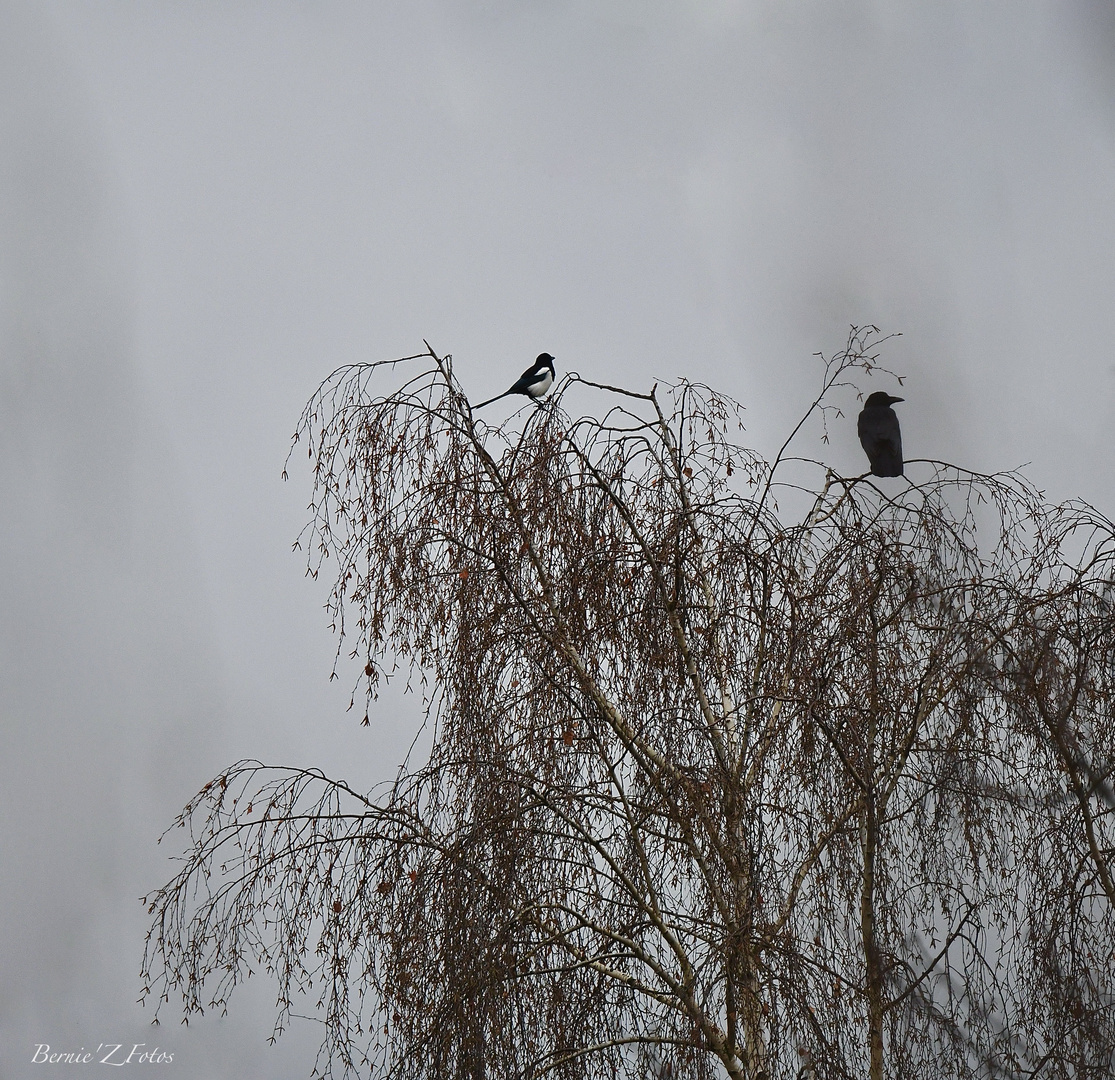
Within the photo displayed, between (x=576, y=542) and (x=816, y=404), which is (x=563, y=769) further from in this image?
(x=816, y=404)

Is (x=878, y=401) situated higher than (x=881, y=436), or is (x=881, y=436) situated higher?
(x=878, y=401)

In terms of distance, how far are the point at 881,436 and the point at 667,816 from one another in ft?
5.70

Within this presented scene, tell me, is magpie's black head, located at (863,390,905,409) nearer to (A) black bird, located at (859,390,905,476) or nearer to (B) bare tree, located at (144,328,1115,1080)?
(A) black bird, located at (859,390,905,476)

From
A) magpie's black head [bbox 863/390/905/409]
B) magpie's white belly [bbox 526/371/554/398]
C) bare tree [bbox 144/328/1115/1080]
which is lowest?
bare tree [bbox 144/328/1115/1080]

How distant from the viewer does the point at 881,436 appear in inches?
148

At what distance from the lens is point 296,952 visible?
2.58m

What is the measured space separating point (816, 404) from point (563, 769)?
1.35 metres

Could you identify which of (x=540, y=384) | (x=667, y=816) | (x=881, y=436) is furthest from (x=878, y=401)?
(x=667, y=816)

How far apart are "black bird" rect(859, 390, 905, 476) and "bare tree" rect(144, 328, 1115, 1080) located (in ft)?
2.46

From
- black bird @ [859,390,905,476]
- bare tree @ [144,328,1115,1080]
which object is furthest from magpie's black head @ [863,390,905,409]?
bare tree @ [144,328,1115,1080]

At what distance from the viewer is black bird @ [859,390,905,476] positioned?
12.1 feet

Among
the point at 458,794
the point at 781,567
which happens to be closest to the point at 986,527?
the point at 781,567

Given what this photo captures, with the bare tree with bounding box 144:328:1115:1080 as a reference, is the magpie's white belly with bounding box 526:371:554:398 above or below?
above

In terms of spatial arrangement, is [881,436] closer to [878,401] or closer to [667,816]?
[878,401]
